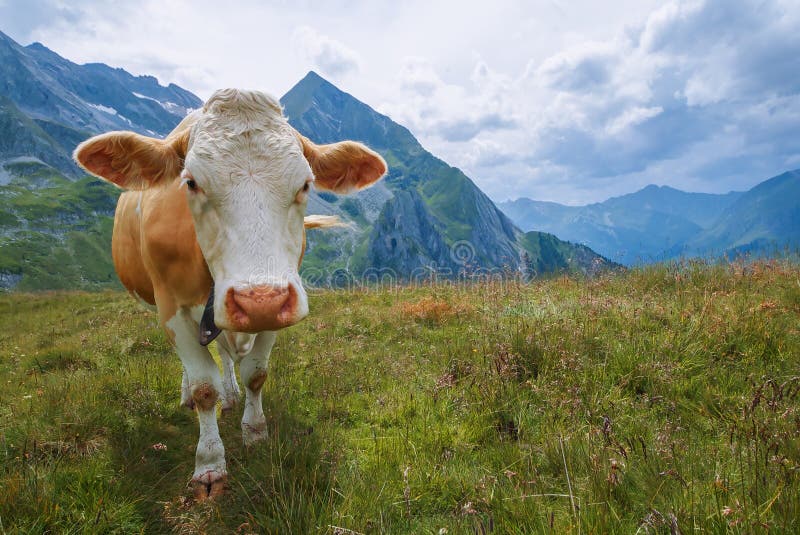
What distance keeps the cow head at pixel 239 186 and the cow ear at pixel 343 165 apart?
23.1 inches

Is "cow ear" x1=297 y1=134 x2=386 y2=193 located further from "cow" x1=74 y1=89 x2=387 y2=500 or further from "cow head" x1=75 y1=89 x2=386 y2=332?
"cow head" x1=75 y1=89 x2=386 y2=332

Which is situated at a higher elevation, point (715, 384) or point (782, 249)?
point (782, 249)

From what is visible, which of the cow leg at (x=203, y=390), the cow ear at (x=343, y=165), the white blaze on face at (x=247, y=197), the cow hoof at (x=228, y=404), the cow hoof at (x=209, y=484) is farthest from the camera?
the cow hoof at (x=228, y=404)

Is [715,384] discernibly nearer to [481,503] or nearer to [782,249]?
[481,503]

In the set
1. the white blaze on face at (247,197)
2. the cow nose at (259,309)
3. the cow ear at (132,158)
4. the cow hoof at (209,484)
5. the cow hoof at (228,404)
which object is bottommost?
the cow hoof at (209,484)

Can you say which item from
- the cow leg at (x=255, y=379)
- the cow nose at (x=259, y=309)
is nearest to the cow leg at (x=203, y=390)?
the cow leg at (x=255, y=379)

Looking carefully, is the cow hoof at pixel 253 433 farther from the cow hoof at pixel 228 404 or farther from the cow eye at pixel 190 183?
the cow eye at pixel 190 183

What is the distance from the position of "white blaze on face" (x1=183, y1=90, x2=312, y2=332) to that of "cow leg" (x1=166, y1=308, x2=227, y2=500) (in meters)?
1.12

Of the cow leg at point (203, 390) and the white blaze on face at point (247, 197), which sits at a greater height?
the white blaze on face at point (247, 197)

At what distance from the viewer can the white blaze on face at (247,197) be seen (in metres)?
2.75

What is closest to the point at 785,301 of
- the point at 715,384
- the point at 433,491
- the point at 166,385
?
the point at 715,384

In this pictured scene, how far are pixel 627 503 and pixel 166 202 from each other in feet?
13.8

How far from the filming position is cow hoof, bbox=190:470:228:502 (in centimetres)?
330

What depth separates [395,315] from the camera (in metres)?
8.84
